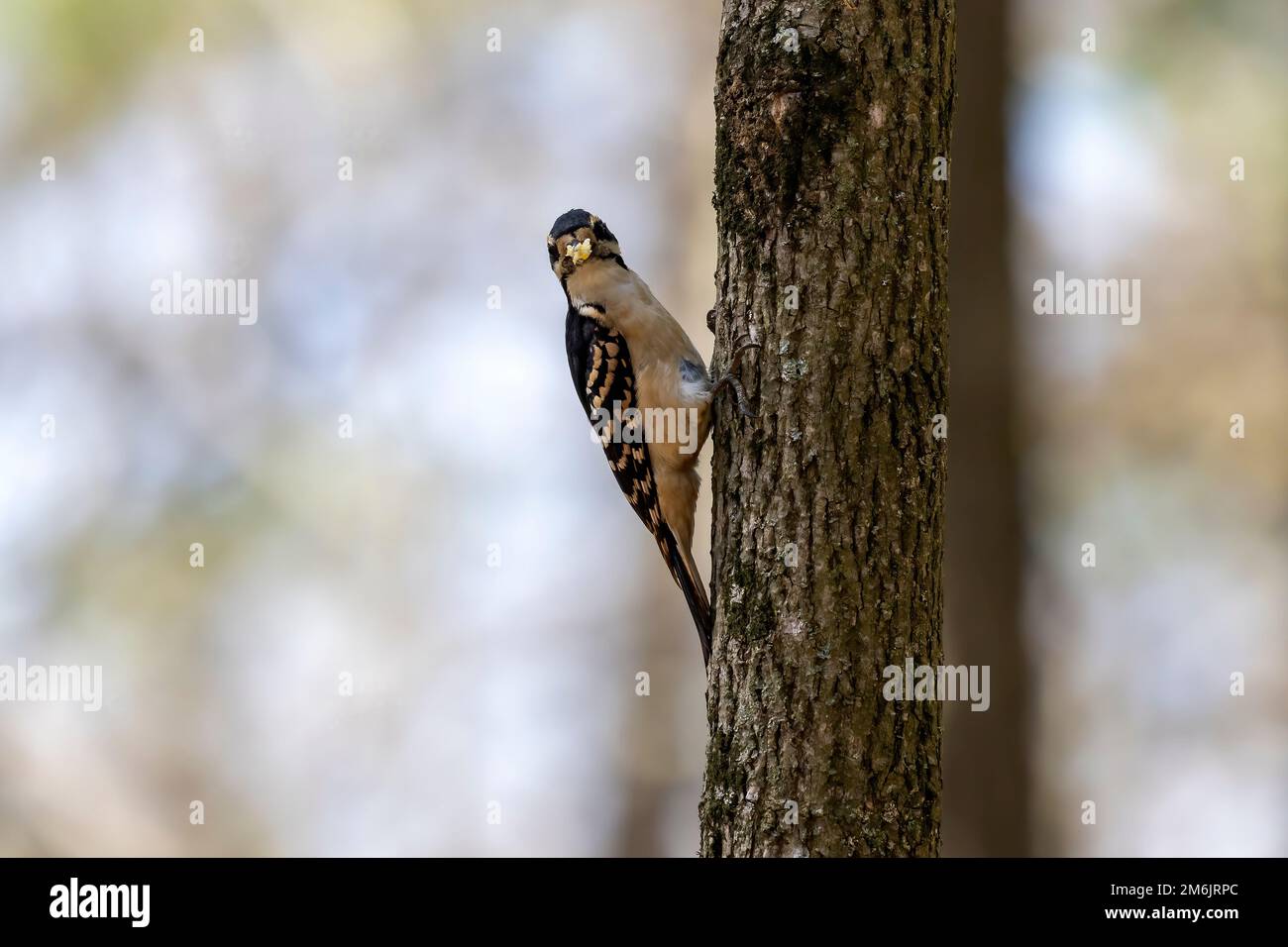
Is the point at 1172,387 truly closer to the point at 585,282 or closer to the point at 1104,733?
the point at 1104,733

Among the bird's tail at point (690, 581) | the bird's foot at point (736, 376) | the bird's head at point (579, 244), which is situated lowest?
the bird's tail at point (690, 581)

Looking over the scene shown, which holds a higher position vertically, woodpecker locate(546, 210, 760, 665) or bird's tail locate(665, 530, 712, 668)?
woodpecker locate(546, 210, 760, 665)

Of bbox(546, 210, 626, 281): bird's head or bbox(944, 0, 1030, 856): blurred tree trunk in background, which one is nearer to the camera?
bbox(546, 210, 626, 281): bird's head

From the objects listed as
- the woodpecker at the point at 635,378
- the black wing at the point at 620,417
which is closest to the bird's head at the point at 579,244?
the woodpecker at the point at 635,378

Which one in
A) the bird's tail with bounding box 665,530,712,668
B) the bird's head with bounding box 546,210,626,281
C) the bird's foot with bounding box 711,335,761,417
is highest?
the bird's head with bounding box 546,210,626,281

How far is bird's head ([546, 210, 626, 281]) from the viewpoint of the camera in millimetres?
5379

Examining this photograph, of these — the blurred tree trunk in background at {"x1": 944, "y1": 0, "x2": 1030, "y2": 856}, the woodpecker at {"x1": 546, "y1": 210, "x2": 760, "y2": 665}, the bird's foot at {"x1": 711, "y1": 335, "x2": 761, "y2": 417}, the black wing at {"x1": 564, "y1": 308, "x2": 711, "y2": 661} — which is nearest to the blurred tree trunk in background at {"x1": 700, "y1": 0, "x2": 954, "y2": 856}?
the bird's foot at {"x1": 711, "y1": 335, "x2": 761, "y2": 417}

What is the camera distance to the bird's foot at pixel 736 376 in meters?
3.53

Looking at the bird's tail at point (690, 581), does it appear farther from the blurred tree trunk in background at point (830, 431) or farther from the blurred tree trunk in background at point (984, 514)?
the blurred tree trunk in background at point (984, 514)

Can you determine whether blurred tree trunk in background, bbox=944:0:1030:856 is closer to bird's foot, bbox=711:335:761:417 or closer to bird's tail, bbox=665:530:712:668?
bird's tail, bbox=665:530:712:668

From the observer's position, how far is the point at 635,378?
5016mm

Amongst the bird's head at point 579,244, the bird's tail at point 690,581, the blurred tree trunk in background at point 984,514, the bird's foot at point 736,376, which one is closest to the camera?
the bird's foot at point 736,376

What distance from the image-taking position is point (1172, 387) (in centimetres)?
912
